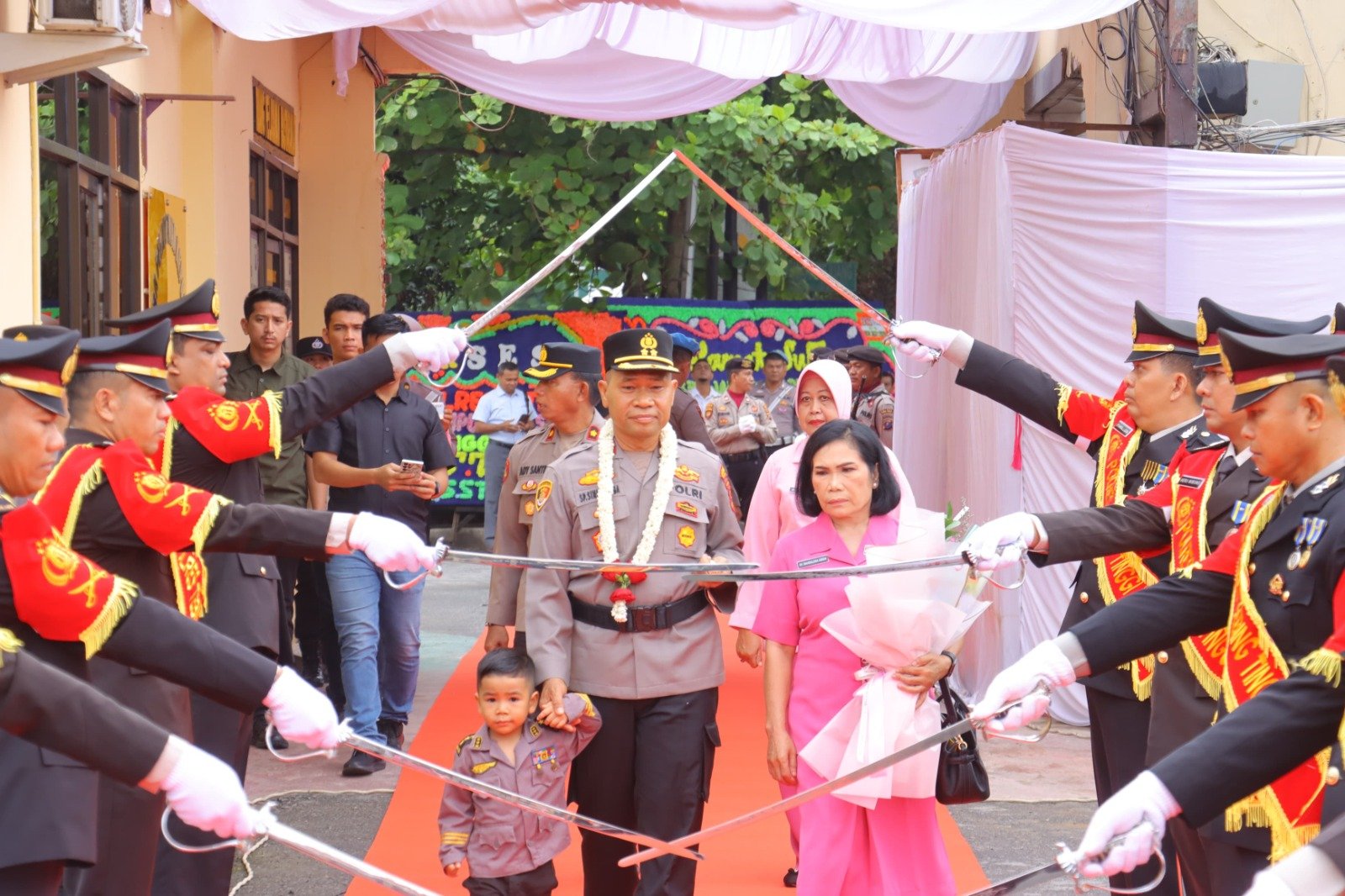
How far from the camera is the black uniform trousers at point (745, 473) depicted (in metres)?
12.4

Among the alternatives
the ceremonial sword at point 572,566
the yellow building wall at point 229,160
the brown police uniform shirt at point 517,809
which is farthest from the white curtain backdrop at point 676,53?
the brown police uniform shirt at point 517,809

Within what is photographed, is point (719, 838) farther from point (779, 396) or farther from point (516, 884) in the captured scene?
point (779, 396)

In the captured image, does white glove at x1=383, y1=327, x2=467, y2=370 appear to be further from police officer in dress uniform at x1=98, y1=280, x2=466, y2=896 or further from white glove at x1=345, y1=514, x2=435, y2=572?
white glove at x1=345, y1=514, x2=435, y2=572

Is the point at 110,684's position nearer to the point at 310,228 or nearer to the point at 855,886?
the point at 855,886

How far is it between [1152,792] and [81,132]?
564 centimetres

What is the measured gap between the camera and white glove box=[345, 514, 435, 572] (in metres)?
3.96

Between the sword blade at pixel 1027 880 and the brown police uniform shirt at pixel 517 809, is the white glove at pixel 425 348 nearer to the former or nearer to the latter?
the brown police uniform shirt at pixel 517 809

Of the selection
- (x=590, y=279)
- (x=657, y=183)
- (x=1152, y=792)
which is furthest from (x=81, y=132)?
(x=590, y=279)

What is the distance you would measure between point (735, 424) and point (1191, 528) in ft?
28.8

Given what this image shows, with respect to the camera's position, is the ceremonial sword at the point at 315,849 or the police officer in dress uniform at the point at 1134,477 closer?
the ceremonial sword at the point at 315,849

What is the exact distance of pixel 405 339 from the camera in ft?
15.5

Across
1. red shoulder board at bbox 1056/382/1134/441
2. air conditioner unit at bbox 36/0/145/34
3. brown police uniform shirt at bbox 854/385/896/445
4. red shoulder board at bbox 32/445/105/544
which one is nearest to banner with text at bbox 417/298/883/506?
brown police uniform shirt at bbox 854/385/896/445

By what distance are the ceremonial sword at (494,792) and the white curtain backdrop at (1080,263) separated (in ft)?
12.9

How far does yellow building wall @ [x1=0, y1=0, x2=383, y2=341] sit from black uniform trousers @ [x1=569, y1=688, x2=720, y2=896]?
2.70m
